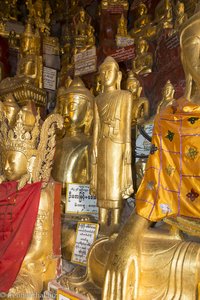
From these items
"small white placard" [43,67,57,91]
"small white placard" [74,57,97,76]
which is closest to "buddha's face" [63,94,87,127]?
"small white placard" [74,57,97,76]

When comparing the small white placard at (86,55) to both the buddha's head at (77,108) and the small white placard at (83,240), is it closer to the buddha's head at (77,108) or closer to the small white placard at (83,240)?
the buddha's head at (77,108)

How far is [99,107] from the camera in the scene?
2.49 m

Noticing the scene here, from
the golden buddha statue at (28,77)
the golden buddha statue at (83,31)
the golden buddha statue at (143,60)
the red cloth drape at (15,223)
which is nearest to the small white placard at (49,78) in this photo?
the golden buddha statue at (28,77)

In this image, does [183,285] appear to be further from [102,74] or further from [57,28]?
[57,28]

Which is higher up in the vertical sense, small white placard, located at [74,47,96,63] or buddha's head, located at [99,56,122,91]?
small white placard, located at [74,47,96,63]

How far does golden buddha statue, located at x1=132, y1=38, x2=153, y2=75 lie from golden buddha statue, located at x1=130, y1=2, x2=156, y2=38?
0.53 ft

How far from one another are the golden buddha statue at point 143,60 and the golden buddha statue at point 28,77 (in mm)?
1141

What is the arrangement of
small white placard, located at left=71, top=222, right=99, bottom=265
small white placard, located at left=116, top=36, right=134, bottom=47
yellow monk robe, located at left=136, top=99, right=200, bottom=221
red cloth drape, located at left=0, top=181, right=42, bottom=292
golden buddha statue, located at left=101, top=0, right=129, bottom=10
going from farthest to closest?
1. golden buddha statue, located at left=101, top=0, right=129, bottom=10
2. small white placard, located at left=116, top=36, right=134, bottom=47
3. small white placard, located at left=71, top=222, right=99, bottom=265
4. red cloth drape, located at left=0, top=181, right=42, bottom=292
5. yellow monk robe, located at left=136, top=99, right=200, bottom=221

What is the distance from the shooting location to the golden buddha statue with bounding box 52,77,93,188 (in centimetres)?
301

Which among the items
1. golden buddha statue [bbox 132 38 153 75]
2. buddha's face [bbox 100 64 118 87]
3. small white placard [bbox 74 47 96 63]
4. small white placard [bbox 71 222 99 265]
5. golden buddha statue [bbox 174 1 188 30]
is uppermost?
golden buddha statue [bbox 174 1 188 30]

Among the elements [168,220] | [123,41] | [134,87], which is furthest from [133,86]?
[168,220]

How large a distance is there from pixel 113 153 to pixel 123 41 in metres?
1.83

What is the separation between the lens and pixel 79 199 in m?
2.62

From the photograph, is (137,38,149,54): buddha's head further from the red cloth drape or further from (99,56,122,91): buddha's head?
the red cloth drape
